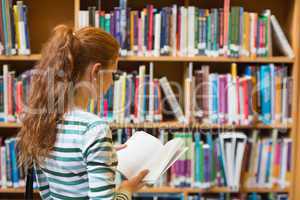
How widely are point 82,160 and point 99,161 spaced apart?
0.22 ft

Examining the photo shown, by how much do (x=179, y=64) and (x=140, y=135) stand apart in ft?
3.27

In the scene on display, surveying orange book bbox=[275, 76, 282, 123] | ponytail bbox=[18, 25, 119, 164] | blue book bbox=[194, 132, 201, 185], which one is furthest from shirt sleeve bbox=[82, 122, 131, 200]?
orange book bbox=[275, 76, 282, 123]

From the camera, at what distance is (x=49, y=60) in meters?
1.07

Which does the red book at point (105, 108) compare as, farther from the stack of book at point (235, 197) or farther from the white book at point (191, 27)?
the stack of book at point (235, 197)

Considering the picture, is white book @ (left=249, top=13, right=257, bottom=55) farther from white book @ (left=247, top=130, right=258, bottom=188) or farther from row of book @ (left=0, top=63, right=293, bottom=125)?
white book @ (left=247, top=130, right=258, bottom=188)

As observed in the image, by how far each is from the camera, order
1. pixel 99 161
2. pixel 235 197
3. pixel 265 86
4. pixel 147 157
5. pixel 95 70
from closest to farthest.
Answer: pixel 99 161, pixel 95 70, pixel 147 157, pixel 265 86, pixel 235 197

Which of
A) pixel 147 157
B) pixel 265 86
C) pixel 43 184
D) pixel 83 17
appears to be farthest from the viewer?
pixel 265 86

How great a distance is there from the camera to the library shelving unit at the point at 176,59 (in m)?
2.04

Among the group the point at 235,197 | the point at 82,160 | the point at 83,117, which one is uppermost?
the point at 83,117

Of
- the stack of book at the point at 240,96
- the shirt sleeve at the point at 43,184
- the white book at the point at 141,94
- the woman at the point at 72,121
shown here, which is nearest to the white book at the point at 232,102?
the stack of book at the point at 240,96

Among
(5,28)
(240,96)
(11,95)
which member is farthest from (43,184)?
(240,96)

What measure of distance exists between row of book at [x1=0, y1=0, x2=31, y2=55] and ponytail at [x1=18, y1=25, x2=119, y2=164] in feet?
3.20

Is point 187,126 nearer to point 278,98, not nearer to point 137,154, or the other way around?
point 278,98

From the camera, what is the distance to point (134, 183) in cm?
121
